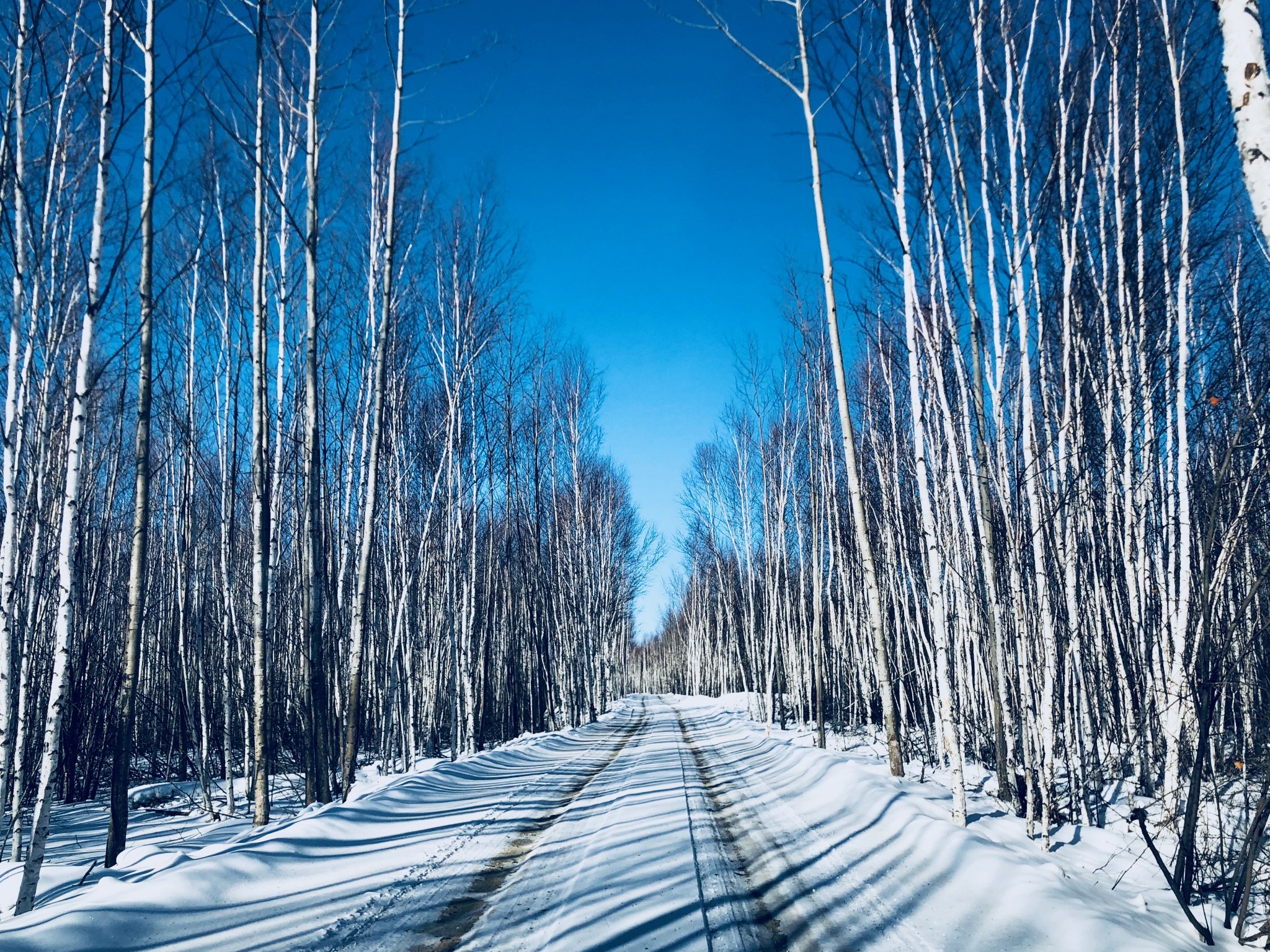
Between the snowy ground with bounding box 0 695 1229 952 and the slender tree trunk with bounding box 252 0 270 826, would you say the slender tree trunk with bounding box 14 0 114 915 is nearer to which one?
the snowy ground with bounding box 0 695 1229 952

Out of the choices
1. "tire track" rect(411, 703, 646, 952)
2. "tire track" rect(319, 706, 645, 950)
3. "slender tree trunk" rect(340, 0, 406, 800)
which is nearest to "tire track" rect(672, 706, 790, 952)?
"tire track" rect(411, 703, 646, 952)

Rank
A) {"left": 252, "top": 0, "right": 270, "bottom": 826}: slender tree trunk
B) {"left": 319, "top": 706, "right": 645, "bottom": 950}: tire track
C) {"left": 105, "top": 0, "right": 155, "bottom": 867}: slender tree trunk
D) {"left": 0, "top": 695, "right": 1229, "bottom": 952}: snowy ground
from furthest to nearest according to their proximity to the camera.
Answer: {"left": 252, "top": 0, "right": 270, "bottom": 826}: slender tree trunk → {"left": 105, "top": 0, "right": 155, "bottom": 867}: slender tree trunk → {"left": 319, "top": 706, "right": 645, "bottom": 950}: tire track → {"left": 0, "top": 695, "right": 1229, "bottom": 952}: snowy ground

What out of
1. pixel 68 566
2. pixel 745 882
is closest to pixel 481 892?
pixel 745 882

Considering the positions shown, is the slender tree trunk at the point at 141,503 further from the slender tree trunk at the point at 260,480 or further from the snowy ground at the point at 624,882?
the slender tree trunk at the point at 260,480

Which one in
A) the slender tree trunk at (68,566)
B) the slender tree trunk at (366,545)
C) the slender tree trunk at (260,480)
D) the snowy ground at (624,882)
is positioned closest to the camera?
the snowy ground at (624,882)

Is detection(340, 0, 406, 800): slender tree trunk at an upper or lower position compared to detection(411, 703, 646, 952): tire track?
upper

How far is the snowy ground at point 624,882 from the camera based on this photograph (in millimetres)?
3535

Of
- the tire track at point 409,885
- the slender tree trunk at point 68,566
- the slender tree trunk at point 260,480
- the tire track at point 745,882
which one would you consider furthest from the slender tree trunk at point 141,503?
the tire track at point 745,882

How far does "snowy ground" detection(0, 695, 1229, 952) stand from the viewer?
3.54 metres

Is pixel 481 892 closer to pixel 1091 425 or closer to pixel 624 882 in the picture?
pixel 624 882

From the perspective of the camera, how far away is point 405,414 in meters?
15.3

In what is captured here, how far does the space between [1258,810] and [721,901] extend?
282cm

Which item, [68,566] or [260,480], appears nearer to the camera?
[68,566]

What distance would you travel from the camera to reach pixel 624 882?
14.7 ft
